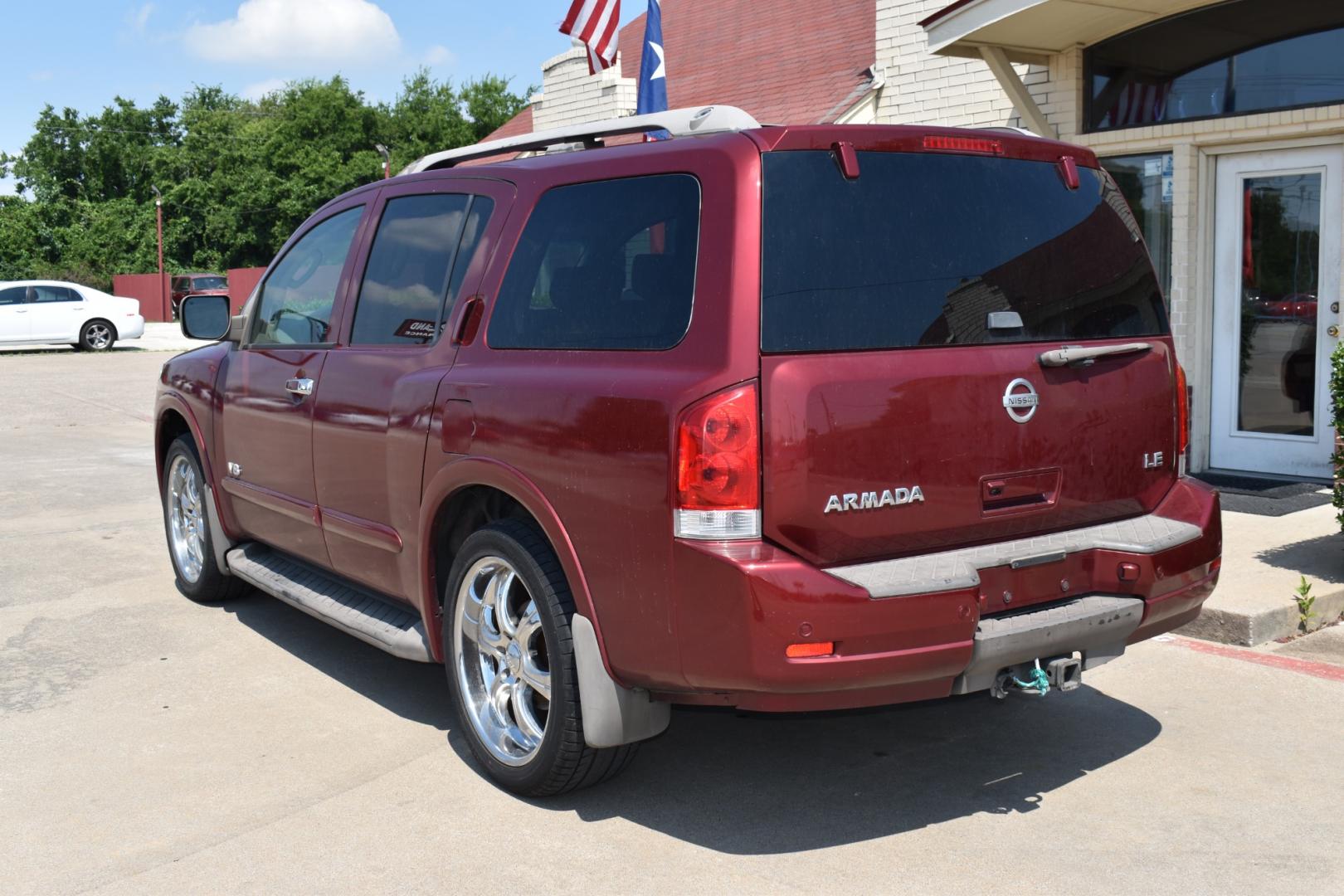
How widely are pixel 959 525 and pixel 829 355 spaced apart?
643 millimetres

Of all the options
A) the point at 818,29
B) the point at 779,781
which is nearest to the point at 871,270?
the point at 779,781

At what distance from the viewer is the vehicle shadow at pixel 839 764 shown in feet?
13.5

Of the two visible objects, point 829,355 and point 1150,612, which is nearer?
point 829,355

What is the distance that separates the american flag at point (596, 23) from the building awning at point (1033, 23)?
316 cm

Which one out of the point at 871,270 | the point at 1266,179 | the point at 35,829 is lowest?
the point at 35,829

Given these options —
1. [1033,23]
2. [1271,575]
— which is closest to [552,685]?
[1271,575]

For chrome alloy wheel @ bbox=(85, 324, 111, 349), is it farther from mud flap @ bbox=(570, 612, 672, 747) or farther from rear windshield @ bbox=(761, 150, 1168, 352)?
rear windshield @ bbox=(761, 150, 1168, 352)

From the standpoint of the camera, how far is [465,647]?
14.9 ft

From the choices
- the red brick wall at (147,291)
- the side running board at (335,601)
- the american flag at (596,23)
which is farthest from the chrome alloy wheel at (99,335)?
the side running board at (335,601)

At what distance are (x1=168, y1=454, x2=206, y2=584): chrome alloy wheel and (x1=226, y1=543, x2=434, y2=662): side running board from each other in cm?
57

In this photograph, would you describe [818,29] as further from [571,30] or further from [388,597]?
[388,597]

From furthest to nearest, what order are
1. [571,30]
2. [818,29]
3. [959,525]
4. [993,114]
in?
[818,29] → [571,30] → [993,114] → [959,525]

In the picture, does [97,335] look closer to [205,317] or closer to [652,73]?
[652,73]

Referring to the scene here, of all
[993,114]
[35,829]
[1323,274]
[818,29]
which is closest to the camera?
[35,829]
